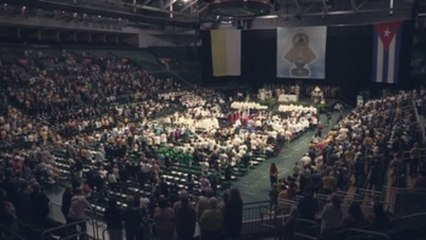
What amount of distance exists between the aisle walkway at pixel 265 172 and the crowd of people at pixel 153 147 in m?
0.60

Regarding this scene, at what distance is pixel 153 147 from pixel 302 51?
21.3 metres

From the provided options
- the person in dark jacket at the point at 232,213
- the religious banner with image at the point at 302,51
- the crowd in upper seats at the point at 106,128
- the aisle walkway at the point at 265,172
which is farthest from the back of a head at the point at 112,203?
the religious banner with image at the point at 302,51

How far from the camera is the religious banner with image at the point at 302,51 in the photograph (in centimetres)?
3844

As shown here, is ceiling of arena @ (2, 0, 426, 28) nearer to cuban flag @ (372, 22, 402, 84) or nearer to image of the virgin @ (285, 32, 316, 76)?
cuban flag @ (372, 22, 402, 84)

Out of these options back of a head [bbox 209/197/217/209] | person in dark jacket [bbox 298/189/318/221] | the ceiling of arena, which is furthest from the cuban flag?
back of a head [bbox 209/197/217/209]

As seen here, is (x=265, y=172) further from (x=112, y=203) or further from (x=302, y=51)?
(x=302, y=51)

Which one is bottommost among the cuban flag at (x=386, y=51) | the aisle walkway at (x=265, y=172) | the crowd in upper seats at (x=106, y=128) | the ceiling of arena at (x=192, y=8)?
the aisle walkway at (x=265, y=172)

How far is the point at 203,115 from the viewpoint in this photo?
3098cm

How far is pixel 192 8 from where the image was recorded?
4697 cm

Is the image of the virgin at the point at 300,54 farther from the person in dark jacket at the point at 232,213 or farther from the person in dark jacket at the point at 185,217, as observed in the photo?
the person in dark jacket at the point at 185,217

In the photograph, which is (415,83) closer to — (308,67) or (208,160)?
(308,67)

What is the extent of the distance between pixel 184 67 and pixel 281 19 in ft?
37.8

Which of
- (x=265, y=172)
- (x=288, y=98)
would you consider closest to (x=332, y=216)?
(x=265, y=172)

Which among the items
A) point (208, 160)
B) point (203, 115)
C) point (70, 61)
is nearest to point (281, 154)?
point (208, 160)
